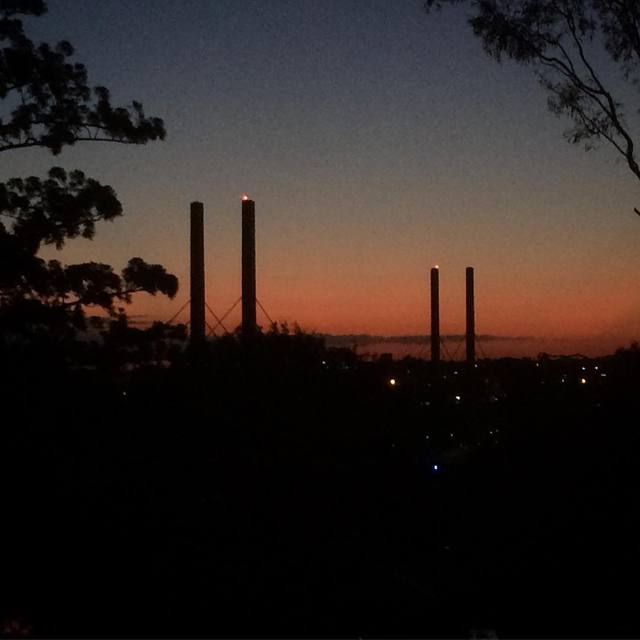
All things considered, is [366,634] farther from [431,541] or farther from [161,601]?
[431,541]

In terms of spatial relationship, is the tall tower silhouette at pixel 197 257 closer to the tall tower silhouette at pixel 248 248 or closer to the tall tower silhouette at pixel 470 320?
the tall tower silhouette at pixel 248 248

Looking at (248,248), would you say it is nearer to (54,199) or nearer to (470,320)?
(54,199)

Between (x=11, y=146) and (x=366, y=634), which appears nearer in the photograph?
(x=366, y=634)

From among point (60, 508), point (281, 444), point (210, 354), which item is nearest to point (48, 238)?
point (210, 354)

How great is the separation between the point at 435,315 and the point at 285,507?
2284 cm

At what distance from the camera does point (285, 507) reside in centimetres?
1167

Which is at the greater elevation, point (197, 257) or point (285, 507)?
point (197, 257)

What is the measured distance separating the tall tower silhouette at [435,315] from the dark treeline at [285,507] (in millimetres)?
16492

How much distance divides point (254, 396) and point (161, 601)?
3.66m

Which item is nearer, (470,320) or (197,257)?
(197,257)

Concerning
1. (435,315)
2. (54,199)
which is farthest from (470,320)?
(54,199)

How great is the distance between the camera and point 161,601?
9.80 metres

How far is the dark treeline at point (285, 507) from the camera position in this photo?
9.95 meters

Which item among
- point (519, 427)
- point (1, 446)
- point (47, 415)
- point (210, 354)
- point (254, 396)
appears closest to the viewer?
point (1, 446)
